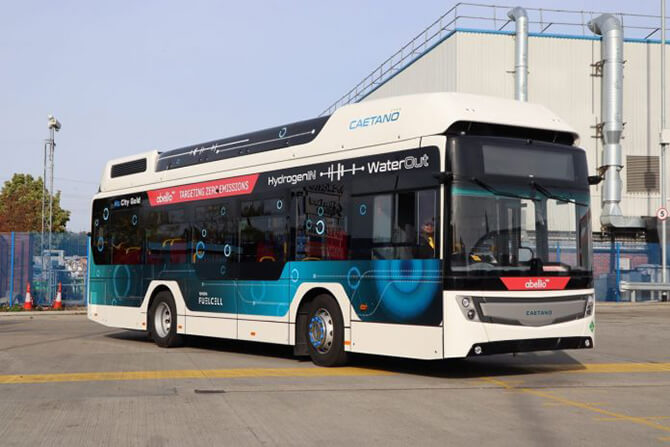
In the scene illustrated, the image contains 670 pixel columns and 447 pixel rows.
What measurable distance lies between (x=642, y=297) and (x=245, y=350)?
26108 millimetres

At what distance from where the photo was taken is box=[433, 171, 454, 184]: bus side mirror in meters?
10.7

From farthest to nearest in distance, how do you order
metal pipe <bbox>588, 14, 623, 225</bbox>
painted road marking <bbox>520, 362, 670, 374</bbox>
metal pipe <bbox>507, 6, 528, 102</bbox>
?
1. metal pipe <bbox>588, 14, 623, 225</bbox>
2. metal pipe <bbox>507, 6, 528, 102</bbox>
3. painted road marking <bbox>520, 362, 670, 374</bbox>

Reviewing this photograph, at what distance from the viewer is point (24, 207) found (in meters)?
73.2

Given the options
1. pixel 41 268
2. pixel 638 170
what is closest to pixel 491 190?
pixel 41 268

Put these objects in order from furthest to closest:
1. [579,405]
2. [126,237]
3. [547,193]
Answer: [126,237]
[547,193]
[579,405]

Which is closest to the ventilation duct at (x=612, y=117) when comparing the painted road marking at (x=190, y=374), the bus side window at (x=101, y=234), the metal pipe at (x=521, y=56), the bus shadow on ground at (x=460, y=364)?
the metal pipe at (x=521, y=56)

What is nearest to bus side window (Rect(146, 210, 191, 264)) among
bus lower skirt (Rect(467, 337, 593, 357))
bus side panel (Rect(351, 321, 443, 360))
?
bus side panel (Rect(351, 321, 443, 360))

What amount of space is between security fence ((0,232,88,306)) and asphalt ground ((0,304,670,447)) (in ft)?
49.1

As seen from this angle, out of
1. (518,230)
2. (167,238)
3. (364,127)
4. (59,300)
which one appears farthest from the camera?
(59,300)

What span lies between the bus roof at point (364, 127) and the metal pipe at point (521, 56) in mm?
23707

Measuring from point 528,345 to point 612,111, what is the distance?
30.0 m

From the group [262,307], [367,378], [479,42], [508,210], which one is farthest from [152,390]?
[479,42]

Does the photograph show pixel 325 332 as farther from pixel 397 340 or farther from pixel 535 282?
pixel 535 282

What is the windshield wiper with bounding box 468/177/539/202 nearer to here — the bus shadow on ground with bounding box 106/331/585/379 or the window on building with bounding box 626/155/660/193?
the bus shadow on ground with bounding box 106/331/585/379
